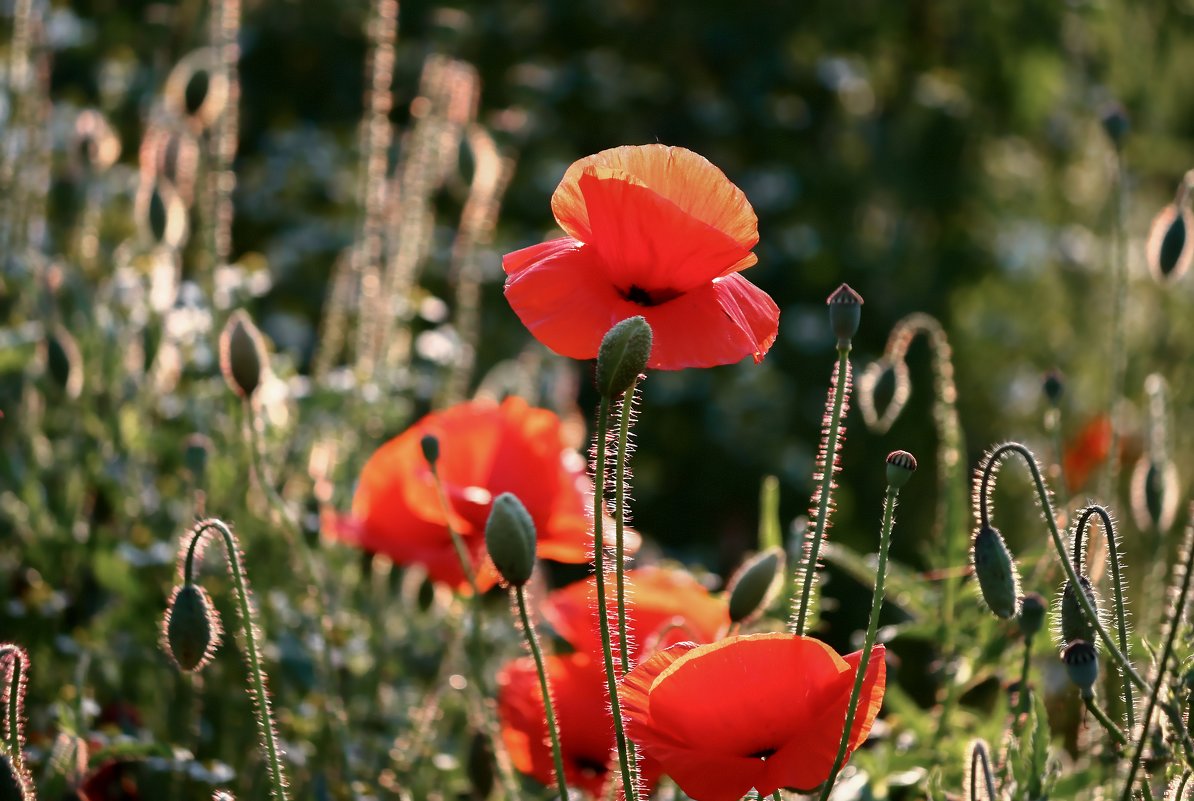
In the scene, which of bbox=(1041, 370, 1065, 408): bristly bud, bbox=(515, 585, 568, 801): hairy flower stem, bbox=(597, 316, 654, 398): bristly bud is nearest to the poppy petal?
bbox=(597, 316, 654, 398): bristly bud

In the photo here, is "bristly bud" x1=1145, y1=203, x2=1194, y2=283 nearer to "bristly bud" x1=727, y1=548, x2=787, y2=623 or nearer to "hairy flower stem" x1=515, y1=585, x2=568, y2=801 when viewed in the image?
"bristly bud" x1=727, y1=548, x2=787, y2=623

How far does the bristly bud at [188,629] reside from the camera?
3.26 ft

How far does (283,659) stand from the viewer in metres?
1.56

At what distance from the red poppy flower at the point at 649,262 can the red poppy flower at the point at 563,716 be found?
36 cm

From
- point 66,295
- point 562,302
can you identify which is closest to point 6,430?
point 66,295

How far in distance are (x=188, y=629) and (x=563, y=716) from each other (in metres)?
0.35

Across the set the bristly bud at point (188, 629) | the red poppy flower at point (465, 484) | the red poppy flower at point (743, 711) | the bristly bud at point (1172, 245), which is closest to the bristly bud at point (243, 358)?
the red poppy flower at point (465, 484)

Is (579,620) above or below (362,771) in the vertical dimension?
above

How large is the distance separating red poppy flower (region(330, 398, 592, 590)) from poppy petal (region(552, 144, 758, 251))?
44cm

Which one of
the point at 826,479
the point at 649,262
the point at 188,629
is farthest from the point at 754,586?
the point at 188,629

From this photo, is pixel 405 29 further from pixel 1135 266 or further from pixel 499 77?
pixel 1135 266

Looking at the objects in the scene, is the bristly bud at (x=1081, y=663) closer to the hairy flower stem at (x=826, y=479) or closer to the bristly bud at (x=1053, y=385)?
the hairy flower stem at (x=826, y=479)

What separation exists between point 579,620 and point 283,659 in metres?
0.44

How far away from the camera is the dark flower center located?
0.97m
